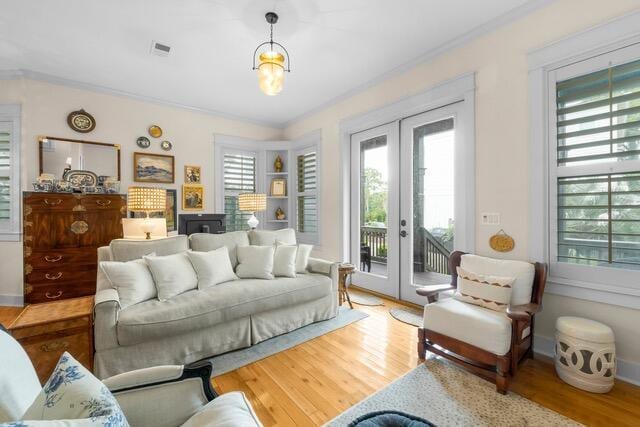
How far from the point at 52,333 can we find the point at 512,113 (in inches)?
150

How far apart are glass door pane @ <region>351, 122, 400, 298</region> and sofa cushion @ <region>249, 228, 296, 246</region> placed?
4.21ft

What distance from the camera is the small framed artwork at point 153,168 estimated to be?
4270 millimetres

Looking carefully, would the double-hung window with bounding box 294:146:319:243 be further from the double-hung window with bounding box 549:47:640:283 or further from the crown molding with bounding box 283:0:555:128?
the double-hung window with bounding box 549:47:640:283

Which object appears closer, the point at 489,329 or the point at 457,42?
the point at 489,329

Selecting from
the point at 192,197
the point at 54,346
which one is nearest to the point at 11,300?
the point at 192,197

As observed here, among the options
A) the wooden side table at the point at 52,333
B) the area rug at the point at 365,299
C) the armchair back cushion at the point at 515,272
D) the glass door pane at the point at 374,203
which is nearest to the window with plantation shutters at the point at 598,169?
the armchair back cushion at the point at 515,272

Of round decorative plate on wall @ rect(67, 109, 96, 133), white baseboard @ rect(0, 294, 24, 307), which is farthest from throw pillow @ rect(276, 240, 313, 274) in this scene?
white baseboard @ rect(0, 294, 24, 307)

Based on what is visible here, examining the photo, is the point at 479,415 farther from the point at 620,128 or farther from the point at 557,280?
the point at 620,128

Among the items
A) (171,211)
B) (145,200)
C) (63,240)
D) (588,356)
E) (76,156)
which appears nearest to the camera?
(588,356)

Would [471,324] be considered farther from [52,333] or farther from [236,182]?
[236,182]

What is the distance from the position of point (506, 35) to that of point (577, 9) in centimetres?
50

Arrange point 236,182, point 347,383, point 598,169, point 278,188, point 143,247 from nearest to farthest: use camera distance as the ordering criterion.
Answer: point 347,383 < point 598,169 < point 143,247 < point 236,182 < point 278,188

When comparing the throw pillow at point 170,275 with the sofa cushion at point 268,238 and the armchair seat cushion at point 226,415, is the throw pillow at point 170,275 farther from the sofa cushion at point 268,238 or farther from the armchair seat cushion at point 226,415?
the armchair seat cushion at point 226,415

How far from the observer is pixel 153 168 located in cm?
440
